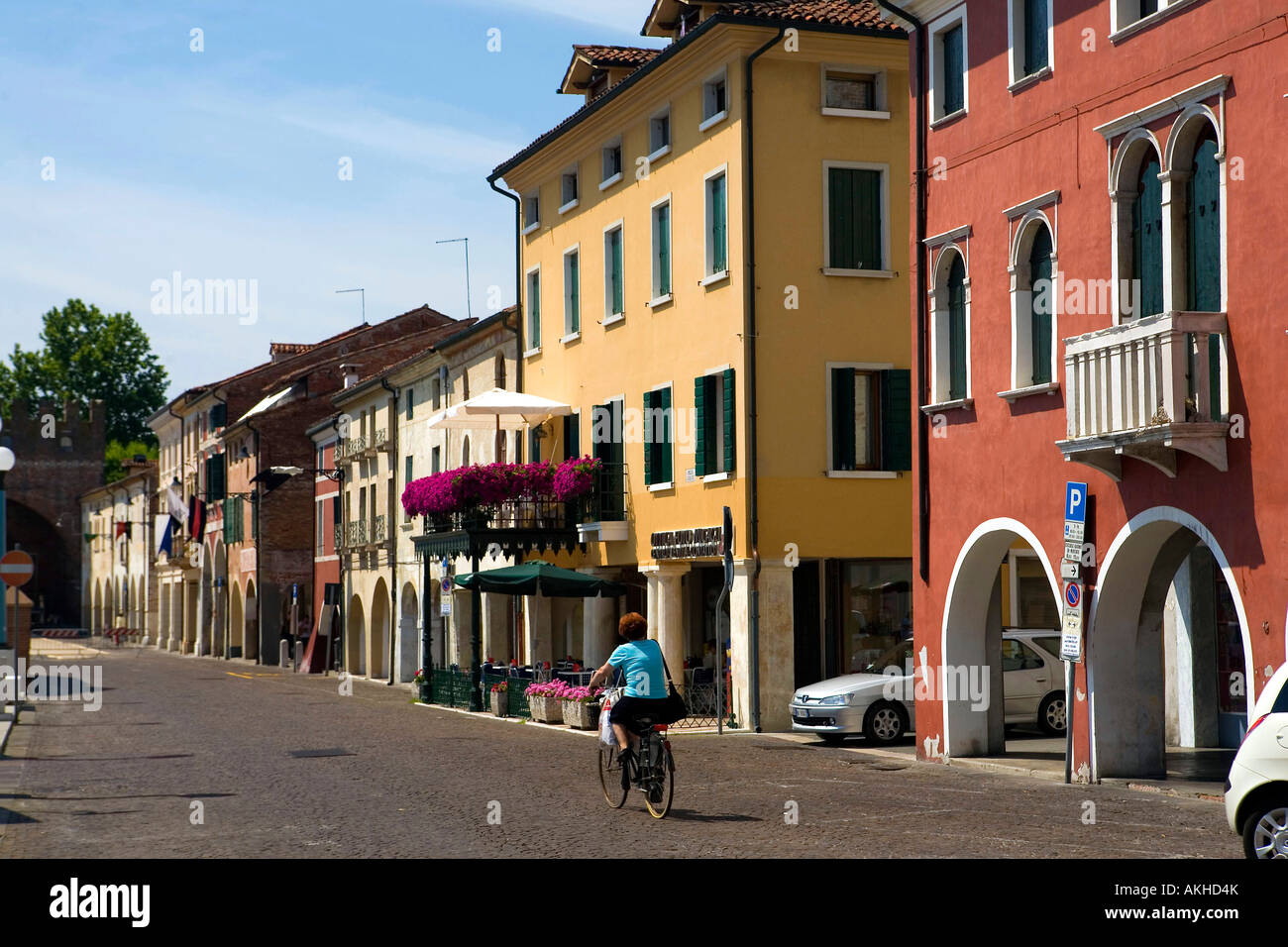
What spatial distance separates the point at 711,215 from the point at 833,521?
18.2ft

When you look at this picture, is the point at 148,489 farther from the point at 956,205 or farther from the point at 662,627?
the point at 956,205

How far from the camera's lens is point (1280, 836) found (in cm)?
1059

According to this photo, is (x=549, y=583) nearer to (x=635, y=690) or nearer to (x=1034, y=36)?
(x=1034, y=36)

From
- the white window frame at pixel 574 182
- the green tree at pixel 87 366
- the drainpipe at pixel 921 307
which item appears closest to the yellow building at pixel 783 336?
the white window frame at pixel 574 182

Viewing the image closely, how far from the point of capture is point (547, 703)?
29625mm

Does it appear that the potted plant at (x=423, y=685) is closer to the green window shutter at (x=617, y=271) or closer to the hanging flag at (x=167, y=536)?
the green window shutter at (x=617, y=271)

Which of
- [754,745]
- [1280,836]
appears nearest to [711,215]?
[754,745]

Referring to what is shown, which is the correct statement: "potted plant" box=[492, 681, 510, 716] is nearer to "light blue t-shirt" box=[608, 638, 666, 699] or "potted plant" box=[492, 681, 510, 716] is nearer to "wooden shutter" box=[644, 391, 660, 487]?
"wooden shutter" box=[644, 391, 660, 487]

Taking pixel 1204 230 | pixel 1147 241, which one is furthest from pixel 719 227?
pixel 1204 230

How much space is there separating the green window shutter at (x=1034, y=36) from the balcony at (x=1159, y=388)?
12.9ft

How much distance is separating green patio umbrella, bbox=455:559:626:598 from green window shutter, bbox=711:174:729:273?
619 cm

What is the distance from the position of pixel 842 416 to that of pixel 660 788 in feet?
47.2

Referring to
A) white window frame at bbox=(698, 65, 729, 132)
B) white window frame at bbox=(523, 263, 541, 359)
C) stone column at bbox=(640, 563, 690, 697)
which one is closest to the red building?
white window frame at bbox=(698, 65, 729, 132)

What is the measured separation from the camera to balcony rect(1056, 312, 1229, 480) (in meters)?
16.5
